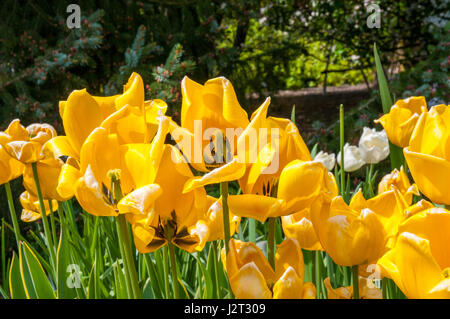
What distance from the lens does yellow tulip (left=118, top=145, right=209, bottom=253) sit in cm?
49

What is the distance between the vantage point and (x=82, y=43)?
221 cm

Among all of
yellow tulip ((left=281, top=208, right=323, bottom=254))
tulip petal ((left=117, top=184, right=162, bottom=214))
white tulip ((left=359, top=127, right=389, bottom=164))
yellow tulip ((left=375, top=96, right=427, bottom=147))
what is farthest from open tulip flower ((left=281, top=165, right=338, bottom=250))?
white tulip ((left=359, top=127, right=389, bottom=164))

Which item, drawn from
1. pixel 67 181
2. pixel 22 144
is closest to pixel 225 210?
pixel 67 181

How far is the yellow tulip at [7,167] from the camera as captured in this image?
0.71 metres

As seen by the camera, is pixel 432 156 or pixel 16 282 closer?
pixel 432 156

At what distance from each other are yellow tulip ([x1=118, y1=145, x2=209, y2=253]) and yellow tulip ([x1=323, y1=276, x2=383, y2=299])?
0.16m

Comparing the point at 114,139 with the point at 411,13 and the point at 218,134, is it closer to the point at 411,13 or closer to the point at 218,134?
the point at 218,134

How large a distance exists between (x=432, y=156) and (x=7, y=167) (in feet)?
1.85

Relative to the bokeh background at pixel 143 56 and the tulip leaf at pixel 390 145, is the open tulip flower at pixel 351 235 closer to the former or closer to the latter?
the tulip leaf at pixel 390 145

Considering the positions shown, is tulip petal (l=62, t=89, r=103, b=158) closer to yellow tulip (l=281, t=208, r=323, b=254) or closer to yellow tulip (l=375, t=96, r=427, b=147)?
yellow tulip (l=281, t=208, r=323, b=254)

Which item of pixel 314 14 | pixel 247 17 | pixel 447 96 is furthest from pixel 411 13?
pixel 247 17

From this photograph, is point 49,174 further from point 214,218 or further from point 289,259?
point 289,259

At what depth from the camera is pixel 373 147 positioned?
1409 mm
